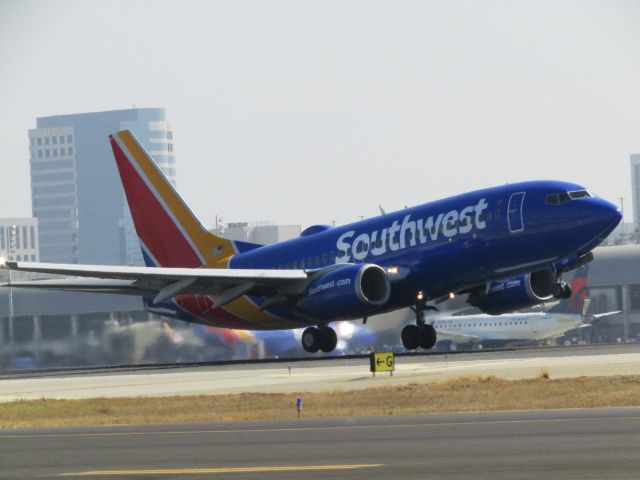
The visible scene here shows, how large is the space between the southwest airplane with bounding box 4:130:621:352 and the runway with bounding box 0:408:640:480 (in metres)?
16.8

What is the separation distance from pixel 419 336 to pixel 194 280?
8.54 m

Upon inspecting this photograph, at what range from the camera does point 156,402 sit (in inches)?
1602

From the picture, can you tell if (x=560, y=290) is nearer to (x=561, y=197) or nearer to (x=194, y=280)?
(x=561, y=197)

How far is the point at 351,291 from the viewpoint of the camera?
49.7 meters

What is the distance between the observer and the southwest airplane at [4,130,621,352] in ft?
152

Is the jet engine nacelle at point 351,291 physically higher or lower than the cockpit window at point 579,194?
lower

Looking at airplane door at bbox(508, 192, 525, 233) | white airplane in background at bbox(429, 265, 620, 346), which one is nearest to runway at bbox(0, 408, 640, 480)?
airplane door at bbox(508, 192, 525, 233)

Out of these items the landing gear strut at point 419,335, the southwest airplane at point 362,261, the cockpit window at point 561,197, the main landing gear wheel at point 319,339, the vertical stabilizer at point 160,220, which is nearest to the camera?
the cockpit window at point 561,197

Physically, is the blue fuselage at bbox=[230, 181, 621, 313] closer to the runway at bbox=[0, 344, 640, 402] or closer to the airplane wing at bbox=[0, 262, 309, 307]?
the airplane wing at bbox=[0, 262, 309, 307]

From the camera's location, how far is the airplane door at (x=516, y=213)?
46438mm

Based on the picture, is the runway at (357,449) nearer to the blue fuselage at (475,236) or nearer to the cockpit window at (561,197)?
the blue fuselage at (475,236)

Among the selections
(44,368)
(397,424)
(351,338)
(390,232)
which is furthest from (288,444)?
(44,368)

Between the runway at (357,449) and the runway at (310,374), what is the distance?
47.4ft

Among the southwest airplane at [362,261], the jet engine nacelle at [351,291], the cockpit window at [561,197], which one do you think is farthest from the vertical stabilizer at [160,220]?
the cockpit window at [561,197]
